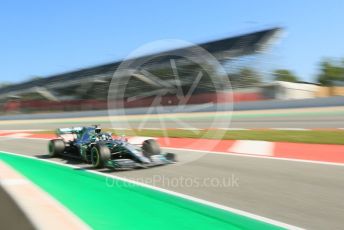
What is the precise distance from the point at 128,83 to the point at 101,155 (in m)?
28.5

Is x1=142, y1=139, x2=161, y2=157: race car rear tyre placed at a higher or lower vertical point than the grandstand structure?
lower

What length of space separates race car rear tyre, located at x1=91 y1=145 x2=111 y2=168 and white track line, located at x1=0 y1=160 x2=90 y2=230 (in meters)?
4.28

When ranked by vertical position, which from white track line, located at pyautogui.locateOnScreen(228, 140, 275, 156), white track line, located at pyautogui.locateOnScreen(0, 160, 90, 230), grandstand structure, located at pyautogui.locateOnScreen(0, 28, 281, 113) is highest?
grandstand structure, located at pyautogui.locateOnScreen(0, 28, 281, 113)

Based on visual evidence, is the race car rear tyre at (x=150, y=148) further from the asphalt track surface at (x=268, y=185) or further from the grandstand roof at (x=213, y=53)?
the grandstand roof at (x=213, y=53)

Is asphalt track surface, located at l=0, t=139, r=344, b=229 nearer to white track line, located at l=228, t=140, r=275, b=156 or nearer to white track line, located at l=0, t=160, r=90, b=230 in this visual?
white track line, located at l=228, t=140, r=275, b=156

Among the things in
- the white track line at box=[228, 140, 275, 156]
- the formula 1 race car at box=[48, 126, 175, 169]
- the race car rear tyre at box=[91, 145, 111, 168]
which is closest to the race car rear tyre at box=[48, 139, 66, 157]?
the formula 1 race car at box=[48, 126, 175, 169]

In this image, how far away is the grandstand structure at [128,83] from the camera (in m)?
34.4

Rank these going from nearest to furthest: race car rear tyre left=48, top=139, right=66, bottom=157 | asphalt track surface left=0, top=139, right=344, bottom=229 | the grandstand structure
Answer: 1. asphalt track surface left=0, top=139, right=344, bottom=229
2. race car rear tyre left=48, top=139, right=66, bottom=157
3. the grandstand structure

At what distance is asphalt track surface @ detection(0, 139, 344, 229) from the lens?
4887 mm

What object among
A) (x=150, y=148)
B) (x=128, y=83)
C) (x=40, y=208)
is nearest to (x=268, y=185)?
(x=150, y=148)

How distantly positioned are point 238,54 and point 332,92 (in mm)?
8054

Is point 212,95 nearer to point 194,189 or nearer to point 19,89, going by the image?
A: point 194,189

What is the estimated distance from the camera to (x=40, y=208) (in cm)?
274

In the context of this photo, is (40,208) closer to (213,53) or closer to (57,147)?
(57,147)
